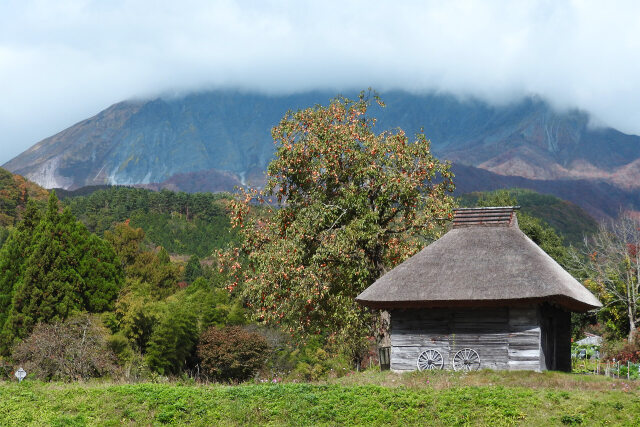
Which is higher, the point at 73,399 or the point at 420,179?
the point at 420,179

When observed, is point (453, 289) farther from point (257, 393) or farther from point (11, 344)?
point (11, 344)

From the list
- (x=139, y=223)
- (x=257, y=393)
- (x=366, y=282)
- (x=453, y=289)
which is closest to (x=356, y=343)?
(x=366, y=282)

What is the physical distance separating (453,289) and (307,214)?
657 centimetres

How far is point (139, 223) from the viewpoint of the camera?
134000mm

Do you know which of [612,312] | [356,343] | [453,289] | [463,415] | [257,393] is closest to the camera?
[463,415]

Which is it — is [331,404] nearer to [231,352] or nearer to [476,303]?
[476,303]

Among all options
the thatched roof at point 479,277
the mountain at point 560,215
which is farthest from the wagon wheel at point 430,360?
the mountain at point 560,215

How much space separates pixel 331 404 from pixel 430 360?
22.2 feet

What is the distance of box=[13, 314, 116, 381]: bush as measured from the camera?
32716 mm

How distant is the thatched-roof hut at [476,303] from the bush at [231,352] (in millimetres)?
32758

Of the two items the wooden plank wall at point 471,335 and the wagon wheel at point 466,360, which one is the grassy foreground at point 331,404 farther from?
the wagon wheel at point 466,360

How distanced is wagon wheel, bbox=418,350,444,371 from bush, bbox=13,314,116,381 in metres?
15.0

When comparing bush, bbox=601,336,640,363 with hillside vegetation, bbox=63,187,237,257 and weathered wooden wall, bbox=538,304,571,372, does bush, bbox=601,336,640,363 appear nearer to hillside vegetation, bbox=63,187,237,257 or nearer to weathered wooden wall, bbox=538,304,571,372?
weathered wooden wall, bbox=538,304,571,372

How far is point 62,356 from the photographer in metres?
33.3
